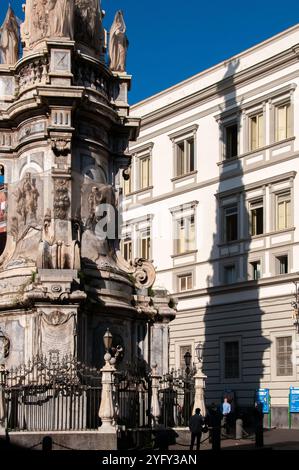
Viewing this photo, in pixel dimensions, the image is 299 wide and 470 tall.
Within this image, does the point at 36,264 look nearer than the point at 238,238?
Yes

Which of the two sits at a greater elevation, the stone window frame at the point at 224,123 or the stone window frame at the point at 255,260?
the stone window frame at the point at 224,123

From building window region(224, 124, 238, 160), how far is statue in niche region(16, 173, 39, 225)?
2082 cm

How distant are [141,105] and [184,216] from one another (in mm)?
7834

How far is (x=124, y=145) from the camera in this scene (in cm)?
2938

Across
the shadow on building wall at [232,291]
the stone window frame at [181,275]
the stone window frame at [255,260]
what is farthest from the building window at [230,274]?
the stone window frame at [181,275]

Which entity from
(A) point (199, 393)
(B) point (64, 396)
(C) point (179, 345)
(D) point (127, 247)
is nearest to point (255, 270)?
(C) point (179, 345)

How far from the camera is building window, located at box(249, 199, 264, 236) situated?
44406 mm

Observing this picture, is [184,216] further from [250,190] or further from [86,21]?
[86,21]

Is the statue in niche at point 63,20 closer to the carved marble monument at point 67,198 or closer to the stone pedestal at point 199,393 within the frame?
the carved marble monument at point 67,198

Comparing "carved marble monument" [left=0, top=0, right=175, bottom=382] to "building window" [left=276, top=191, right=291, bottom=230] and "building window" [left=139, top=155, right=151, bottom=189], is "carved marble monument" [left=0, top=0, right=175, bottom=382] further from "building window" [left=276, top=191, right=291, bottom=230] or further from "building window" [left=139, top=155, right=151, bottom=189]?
"building window" [left=139, top=155, right=151, bottom=189]

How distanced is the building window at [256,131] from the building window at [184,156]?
14.6 feet

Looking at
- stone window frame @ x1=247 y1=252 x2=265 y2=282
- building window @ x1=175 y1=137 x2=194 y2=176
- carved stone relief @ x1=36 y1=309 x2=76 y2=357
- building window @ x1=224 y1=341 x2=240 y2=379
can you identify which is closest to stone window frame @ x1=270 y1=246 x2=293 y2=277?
stone window frame @ x1=247 y1=252 x2=265 y2=282

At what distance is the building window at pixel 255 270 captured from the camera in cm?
4391
